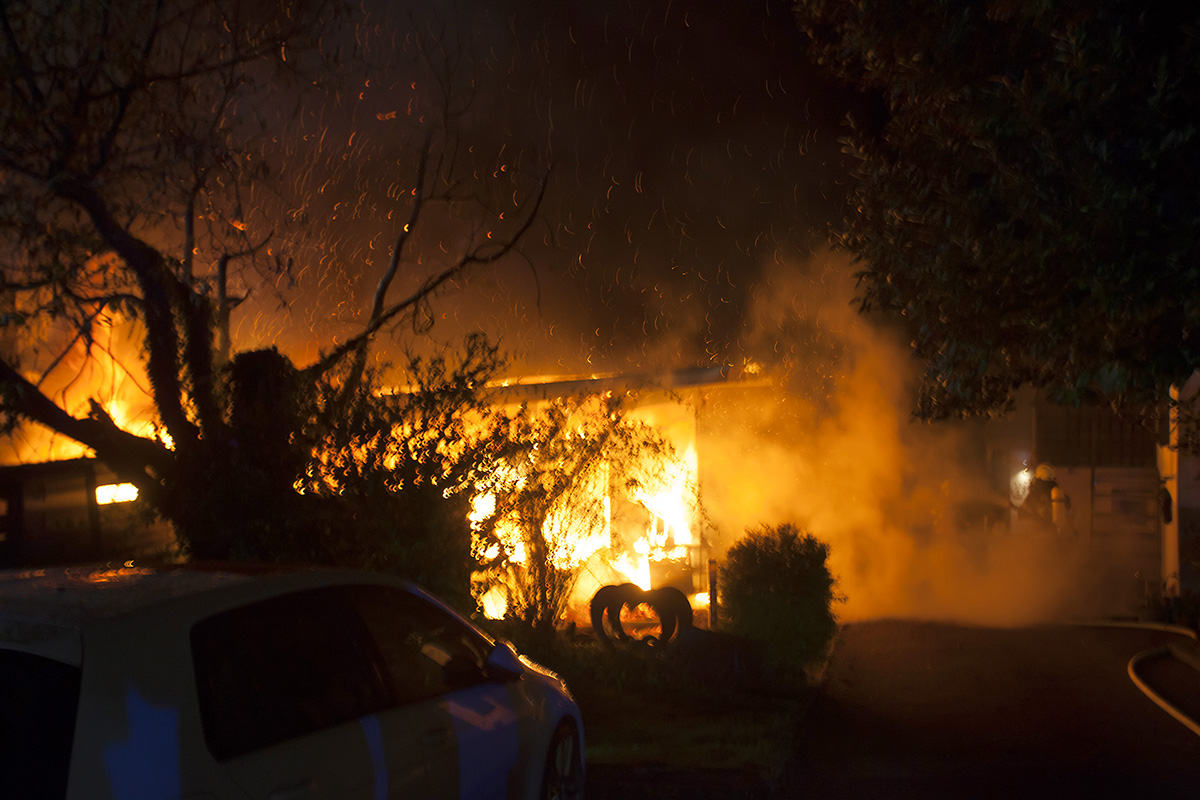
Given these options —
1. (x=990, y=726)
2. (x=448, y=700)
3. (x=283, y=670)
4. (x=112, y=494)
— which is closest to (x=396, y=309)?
(x=448, y=700)

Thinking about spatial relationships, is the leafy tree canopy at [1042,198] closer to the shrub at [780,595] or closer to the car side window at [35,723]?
the shrub at [780,595]

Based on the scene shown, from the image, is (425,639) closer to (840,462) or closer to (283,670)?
(283,670)

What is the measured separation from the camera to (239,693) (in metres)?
2.71

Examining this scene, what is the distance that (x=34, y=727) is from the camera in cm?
233

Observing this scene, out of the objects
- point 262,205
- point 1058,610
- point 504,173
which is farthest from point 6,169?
point 1058,610

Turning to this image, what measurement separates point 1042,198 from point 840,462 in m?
11.3

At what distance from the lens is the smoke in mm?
14766

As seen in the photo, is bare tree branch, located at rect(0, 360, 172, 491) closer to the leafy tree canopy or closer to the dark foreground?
the dark foreground

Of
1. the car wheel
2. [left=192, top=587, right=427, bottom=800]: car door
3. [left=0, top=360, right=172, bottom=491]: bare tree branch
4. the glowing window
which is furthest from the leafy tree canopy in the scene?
the glowing window

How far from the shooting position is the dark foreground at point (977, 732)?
5.59 meters

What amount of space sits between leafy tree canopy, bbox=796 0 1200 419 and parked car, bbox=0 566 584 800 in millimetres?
3718

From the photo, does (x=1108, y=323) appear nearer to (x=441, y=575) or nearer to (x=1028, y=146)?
(x=1028, y=146)

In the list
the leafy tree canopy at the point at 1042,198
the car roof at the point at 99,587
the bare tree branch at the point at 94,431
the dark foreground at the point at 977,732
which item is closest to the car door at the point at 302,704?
the car roof at the point at 99,587

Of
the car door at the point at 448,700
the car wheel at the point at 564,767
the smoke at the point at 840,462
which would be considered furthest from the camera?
the smoke at the point at 840,462
